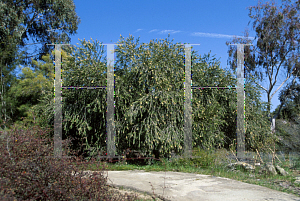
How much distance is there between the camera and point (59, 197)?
2906 mm

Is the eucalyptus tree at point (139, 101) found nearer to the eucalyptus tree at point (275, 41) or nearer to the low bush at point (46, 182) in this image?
the low bush at point (46, 182)

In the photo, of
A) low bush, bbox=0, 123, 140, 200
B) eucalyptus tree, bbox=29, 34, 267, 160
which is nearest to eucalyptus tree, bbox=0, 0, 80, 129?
eucalyptus tree, bbox=29, 34, 267, 160

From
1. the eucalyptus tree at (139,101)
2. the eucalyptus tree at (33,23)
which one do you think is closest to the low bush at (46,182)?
the eucalyptus tree at (139,101)

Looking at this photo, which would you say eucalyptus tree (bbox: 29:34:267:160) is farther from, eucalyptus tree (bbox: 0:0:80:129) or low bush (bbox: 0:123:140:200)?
eucalyptus tree (bbox: 0:0:80:129)

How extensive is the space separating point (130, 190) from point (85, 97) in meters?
4.69

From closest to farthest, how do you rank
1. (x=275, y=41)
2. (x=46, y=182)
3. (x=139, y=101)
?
(x=46, y=182) → (x=139, y=101) → (x=275, y=41)

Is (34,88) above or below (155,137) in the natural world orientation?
above

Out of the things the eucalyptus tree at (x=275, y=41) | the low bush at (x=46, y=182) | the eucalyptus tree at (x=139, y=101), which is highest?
the eucalyptus tree at (x=275, y=41)

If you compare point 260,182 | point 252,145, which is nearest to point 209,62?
point 252,145

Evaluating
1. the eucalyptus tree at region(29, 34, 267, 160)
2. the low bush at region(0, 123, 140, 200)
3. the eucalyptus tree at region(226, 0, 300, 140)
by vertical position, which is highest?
the eucalyptus tree at region(226, 0, 300, 140)

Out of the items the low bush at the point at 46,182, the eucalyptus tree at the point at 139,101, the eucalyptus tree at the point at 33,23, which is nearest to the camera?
the low bush at the point at 46,182

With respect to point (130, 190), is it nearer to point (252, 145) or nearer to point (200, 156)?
point (200, 156)

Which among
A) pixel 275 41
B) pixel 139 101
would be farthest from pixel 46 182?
pixel 275 41

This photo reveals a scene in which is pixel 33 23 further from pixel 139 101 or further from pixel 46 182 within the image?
pixel 46 182
